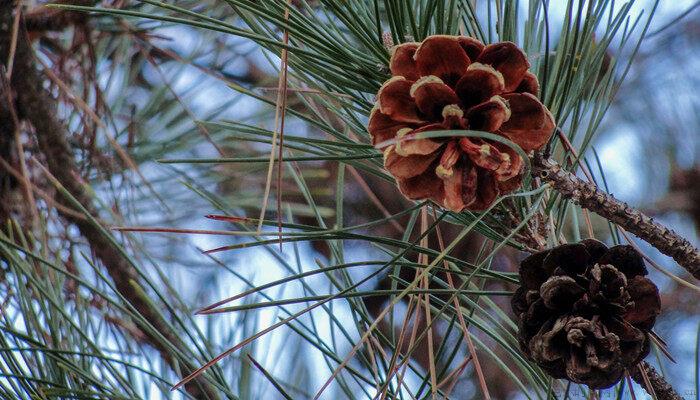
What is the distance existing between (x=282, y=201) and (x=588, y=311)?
0.94 meters

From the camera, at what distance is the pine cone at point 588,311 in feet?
1.51

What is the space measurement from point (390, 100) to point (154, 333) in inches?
9.2

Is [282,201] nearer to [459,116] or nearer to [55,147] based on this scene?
[55,147]

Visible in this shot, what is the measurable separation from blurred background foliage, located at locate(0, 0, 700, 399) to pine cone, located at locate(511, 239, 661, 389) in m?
0.04

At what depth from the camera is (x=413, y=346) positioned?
51 cm

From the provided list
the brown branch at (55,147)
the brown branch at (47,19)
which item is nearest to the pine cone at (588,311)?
the brown branch at (55,147)

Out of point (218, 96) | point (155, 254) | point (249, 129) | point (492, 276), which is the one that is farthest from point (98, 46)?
point (492, 276)

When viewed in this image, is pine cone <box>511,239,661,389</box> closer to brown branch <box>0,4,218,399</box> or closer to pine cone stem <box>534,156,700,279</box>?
pine cone stem <box>534,156,700,279</box>

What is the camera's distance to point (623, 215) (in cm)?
48

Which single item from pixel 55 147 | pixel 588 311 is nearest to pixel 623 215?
pixel 588 311

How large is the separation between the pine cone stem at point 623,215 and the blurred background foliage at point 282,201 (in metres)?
0.04

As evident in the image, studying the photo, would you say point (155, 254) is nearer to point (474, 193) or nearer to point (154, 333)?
point (154, 333)

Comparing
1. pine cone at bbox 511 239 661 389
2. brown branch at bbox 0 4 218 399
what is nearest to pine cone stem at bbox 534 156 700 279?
pine cone at bbox 511 239 661 389

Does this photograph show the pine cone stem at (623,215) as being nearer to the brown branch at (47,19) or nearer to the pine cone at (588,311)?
the pine cone at (588,311)
